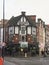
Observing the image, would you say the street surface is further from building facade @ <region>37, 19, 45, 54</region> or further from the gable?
the gable

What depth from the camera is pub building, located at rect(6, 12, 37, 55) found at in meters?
9.49

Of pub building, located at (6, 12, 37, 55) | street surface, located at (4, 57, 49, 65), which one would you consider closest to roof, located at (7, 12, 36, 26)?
pub building, located at (6, 12, 37, 55)

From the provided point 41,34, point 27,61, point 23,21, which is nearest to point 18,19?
point 23,21

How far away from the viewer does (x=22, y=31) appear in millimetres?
9641

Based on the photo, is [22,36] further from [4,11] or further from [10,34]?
[4,11]

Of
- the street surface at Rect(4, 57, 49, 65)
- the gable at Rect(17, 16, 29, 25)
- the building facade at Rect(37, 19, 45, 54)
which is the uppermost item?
the gable at Rect(17, 16, 29, 25)

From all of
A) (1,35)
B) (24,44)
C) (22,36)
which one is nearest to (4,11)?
(1,35)

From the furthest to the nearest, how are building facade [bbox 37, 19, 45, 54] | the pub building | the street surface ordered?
the pub building < the street surface < building facade [bbox 37, 19, 45, 54]

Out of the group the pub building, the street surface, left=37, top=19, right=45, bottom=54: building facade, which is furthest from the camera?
the pub building

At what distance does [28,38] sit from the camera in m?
9.71

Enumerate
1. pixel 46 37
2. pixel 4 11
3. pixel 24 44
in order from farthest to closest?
pixel 24 44 < pixel 46 37 < pixel 4 11

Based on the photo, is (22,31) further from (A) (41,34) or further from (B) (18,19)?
(A) (41,34)

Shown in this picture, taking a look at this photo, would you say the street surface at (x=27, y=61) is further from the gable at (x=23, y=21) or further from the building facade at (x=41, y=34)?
the gable at (x=23, y=21)

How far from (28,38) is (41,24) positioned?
70 cm
